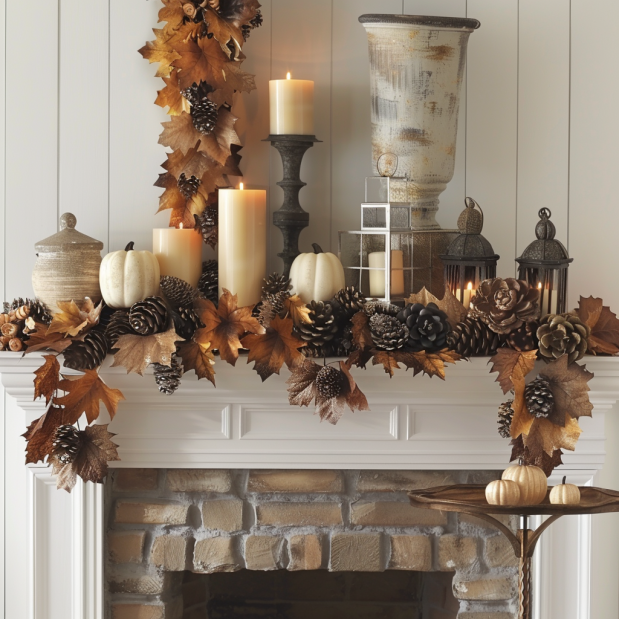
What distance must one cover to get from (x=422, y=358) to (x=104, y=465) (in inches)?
21.0

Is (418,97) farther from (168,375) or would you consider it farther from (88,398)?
(88,398)

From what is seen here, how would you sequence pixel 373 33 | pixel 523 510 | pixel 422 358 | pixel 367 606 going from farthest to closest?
pixel 367 606, pixel 373 33, pixel 422 358, pixel 523 510

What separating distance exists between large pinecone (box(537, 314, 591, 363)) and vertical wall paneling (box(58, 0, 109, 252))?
2.61 ft

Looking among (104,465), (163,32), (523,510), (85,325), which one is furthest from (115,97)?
(523,510)

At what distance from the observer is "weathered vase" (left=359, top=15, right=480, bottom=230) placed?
1197 millimetres

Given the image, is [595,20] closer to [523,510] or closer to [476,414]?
[476,414]

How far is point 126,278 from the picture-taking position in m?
1.14

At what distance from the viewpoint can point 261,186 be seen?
1.33 meters

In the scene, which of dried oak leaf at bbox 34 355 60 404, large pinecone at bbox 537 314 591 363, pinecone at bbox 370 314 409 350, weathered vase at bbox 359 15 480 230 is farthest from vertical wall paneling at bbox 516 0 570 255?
dried oak leaf at bbox 34 355 60 404

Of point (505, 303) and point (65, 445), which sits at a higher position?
point (505, 303)

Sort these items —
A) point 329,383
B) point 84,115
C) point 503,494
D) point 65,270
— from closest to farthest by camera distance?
point 503,494 < point 329,383 < point 65,270 < point 84,115

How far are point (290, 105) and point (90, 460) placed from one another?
2.22 ft

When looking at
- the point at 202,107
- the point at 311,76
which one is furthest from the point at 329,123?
the point at 202,107

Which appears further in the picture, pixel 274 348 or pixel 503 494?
pixel 274 348
